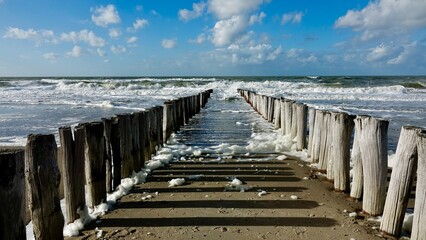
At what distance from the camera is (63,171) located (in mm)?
4094

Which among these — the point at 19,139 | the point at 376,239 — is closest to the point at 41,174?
the point at 376,239

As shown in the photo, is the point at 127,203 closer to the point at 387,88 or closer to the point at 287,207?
the point at 287,207

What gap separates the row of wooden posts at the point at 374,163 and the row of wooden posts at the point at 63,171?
11.0ft

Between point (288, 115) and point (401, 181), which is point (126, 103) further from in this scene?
point (401, 181)

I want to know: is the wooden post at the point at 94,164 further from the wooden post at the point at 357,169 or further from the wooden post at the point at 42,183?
the wooden post at the point at 357,169

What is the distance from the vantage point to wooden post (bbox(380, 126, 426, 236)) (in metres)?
Result: 3.69

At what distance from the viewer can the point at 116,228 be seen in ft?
13.6

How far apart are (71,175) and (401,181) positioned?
359cm

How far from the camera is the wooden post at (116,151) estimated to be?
552 centimetres

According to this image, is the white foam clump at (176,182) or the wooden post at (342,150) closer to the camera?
the wooden post at (342,150)

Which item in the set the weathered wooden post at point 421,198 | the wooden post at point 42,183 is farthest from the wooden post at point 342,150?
the wooden post at point 42,183

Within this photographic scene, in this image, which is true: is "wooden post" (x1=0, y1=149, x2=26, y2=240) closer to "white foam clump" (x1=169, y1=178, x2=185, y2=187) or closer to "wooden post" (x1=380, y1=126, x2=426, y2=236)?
"white foam clump" (x1=169, y1=178, x2=185, y2=187)

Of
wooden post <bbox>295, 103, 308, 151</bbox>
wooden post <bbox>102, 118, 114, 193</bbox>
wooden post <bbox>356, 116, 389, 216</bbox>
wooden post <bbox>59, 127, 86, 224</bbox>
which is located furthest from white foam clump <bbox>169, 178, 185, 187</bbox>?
wooden post <bbox>295, 103, 308, 151</bbox>

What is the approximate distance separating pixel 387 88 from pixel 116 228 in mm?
46529
